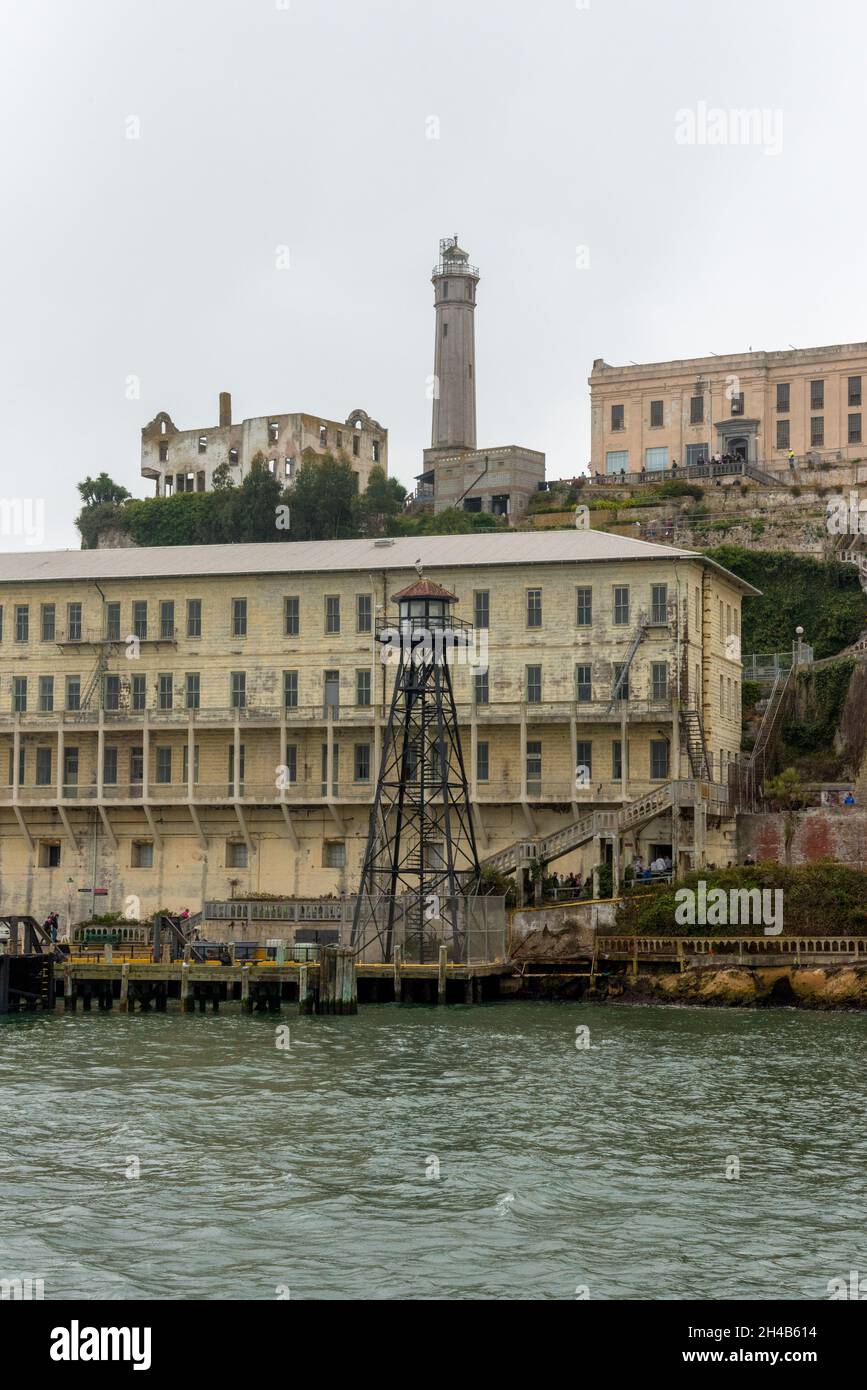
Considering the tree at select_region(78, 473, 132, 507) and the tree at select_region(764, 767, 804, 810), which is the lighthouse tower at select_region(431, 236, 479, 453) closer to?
the tree at select_region(78, 473, 132, 507)

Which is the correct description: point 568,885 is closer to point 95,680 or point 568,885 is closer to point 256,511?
point 95,680

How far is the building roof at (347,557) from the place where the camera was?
234ft

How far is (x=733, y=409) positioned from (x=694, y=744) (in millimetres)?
44287

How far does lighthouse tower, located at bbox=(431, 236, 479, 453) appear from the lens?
122m

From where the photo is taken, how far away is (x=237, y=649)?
74188mm

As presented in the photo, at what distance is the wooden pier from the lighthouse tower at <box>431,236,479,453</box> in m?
68.0

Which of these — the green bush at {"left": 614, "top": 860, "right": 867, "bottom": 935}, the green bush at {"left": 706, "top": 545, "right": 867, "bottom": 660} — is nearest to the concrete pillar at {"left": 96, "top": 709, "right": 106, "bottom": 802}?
the green bush at {"left": 614, "top": 860, "right": 867, "bottom": 935}

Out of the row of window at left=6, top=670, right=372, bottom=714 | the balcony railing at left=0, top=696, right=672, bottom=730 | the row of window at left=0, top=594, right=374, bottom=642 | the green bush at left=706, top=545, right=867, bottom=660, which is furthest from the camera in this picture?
the green bush at left=706, top=545, right=867, bottom=660

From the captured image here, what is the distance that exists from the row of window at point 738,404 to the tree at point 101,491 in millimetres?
31307

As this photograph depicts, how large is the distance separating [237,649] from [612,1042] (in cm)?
3178

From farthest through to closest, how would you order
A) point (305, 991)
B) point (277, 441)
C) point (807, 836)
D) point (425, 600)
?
point (277, 441) < point (807, 836) < point (425, 600) < point (305, 991)

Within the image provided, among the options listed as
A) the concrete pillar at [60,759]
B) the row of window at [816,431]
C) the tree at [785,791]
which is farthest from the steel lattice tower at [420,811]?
the row of window at [816,431]

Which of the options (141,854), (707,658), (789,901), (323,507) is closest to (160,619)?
(141,854)

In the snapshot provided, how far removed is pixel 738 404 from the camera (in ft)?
353
